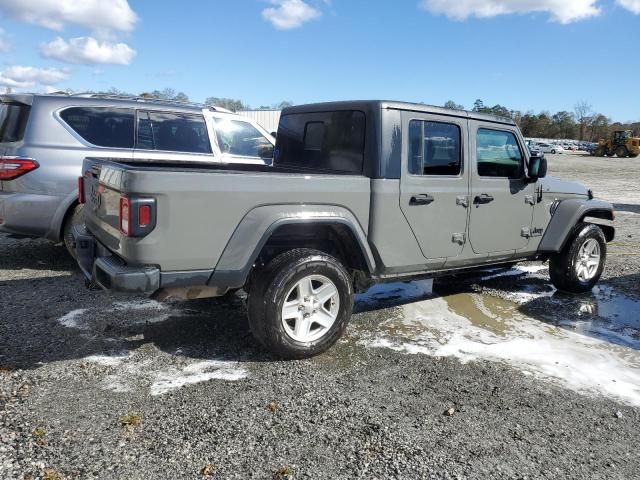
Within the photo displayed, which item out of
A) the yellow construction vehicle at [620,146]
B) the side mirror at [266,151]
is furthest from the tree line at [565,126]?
the side mirror at [266,151]

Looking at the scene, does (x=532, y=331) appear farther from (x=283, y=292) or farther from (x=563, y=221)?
(x=283, y=292)

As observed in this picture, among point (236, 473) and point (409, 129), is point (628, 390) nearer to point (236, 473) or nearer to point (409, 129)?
point (409, 129)

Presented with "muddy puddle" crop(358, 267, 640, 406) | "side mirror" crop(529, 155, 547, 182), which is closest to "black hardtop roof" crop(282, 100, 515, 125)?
"side mirror" crop(529, 155, 547, 182)

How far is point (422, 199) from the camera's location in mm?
4387

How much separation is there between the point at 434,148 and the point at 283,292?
1.90 metres

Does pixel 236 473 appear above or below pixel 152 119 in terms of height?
below

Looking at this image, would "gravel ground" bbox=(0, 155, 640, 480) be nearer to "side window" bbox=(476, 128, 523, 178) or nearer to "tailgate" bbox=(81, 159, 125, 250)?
"tailgate" bbox=(81, 159, 125, 250)

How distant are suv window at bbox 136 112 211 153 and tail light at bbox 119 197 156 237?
3.56 metres

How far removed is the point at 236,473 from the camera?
2.62m

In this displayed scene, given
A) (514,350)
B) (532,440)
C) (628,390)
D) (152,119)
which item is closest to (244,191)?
(532,440)

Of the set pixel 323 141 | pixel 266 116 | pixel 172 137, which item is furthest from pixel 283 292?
pixel 266 116

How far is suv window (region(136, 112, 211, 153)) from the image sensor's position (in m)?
6.57

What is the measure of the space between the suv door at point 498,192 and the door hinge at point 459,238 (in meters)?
0.09

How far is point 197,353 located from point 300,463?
5.36ft
